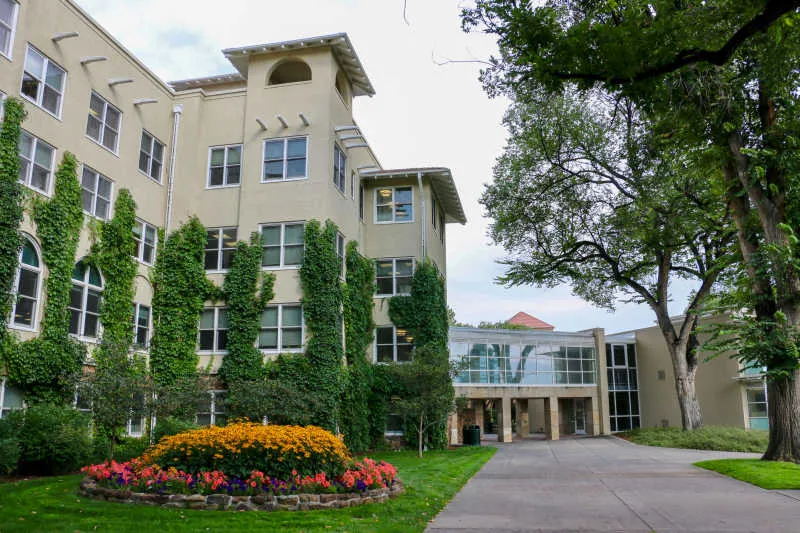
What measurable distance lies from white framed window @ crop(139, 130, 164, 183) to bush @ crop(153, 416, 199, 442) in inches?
341

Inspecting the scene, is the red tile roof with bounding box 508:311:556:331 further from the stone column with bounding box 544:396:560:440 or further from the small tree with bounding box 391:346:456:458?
the small tree with bounding box 391:346:456:458

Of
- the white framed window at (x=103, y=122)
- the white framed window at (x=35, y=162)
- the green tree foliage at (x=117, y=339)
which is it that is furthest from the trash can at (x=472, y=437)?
the white framed window at (x=35, y=162)

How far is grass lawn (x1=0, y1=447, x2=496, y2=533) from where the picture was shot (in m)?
8.39

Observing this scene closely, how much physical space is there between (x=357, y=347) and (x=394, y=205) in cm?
723

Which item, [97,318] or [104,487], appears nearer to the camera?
[104,487]

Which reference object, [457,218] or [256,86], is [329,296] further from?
[457,218]

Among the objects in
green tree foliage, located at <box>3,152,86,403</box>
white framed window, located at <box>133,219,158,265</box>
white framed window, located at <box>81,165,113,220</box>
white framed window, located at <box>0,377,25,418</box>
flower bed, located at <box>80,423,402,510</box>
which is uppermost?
white framed window, located at <box>81,165,113,220</box>

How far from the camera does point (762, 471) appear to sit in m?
14.3

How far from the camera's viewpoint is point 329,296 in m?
21.4

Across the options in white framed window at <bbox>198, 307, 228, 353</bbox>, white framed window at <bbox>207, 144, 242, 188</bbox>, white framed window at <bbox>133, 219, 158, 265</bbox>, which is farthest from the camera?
white framed window at <bbox>207, 144, 242, 188</bbox>

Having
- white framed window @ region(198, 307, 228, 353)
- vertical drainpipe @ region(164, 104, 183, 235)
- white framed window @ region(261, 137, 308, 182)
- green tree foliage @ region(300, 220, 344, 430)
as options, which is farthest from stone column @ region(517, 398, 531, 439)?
vertical drainpipe @ region(164, 104, 183, 235)

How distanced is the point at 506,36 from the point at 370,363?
19.8 metres

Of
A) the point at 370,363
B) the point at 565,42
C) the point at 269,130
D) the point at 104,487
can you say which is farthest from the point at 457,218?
the point at 565,42

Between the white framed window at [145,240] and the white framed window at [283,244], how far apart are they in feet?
11.8
